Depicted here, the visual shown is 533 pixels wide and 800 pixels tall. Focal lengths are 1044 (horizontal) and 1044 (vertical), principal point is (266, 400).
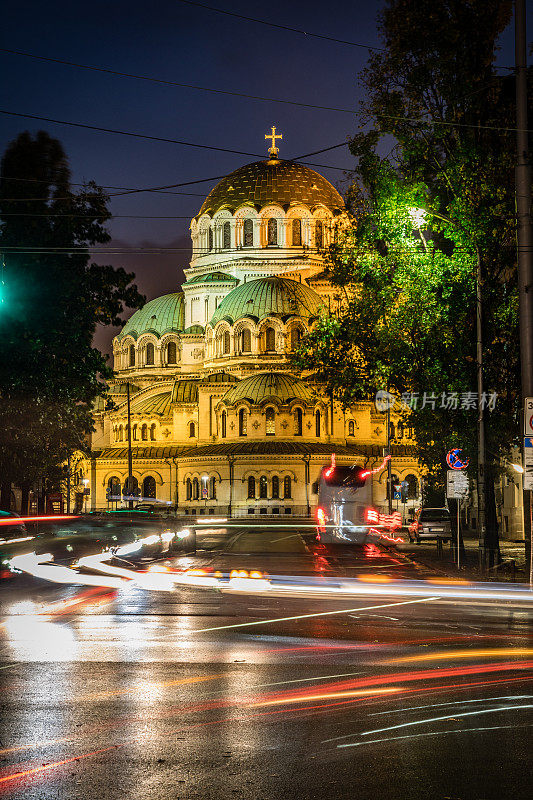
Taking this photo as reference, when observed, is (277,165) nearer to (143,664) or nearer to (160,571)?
(160,571)

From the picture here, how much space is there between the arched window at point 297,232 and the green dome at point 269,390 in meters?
16.3

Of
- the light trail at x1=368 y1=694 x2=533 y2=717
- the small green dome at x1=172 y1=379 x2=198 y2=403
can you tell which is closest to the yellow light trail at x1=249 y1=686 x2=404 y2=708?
the light trail at x1=368 y1=694 x2=533 y2=717

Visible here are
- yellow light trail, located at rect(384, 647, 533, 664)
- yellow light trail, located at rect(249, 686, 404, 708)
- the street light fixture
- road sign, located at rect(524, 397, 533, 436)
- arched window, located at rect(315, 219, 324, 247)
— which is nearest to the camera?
yellow light trail, located at rect(249, 686, 404, 708)

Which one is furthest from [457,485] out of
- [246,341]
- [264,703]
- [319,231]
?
[319,231]

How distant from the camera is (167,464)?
93.8 meters

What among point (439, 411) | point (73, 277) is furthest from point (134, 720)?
point (73, 277)

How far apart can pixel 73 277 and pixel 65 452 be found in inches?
350

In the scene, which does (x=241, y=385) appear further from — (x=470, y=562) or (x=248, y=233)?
(x=470, y=562)

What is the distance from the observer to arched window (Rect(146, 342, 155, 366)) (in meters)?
108

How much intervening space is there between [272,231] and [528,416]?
80798 mm

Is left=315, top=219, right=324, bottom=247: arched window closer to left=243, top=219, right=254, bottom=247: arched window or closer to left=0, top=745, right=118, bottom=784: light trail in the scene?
left=243, top=219, right=254, bottom=247: arched window

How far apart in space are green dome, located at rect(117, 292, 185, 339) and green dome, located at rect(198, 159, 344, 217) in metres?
10.5

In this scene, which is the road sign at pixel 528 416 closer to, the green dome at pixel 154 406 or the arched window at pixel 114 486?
the arched window at pixel 114 486

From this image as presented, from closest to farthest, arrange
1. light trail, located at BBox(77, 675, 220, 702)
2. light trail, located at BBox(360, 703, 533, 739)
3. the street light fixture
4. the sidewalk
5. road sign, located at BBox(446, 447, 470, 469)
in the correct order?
light trail, located at BBox(360, 703, 533, 739), light trail, located at BBox(77, 675, 220, 702), the sidewalk, the street light fixture, road sign, located at BBox(446, 447, 470, 469)
